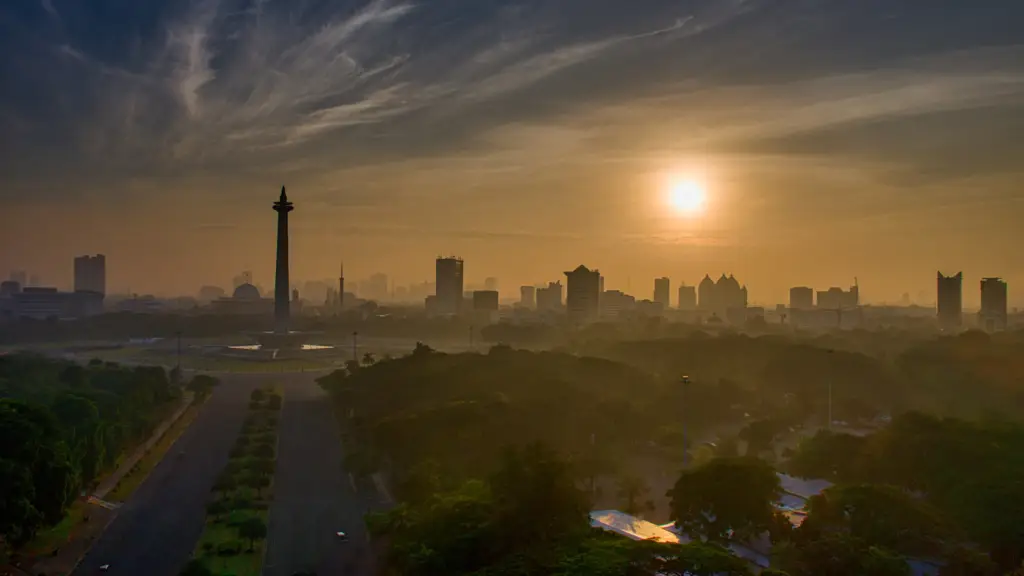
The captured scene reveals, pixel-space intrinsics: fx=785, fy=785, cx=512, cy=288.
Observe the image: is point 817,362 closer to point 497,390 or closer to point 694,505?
point 497,390

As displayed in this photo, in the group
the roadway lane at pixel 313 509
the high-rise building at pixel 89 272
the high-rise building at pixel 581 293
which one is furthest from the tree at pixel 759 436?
the high-rise building at pixel 89 272

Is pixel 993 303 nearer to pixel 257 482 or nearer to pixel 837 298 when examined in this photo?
pixel 837 298

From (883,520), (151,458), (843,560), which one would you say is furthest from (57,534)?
(883,520)

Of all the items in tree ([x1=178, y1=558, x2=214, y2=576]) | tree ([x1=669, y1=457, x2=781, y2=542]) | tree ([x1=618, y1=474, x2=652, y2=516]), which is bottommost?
tree ([x1=618, y1=474, x2=652, y2=516])

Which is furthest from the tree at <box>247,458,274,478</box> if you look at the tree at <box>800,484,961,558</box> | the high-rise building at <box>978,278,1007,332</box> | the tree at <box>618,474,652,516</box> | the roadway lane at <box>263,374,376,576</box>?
the high-rise building at <box>978,278,1007,332</box>

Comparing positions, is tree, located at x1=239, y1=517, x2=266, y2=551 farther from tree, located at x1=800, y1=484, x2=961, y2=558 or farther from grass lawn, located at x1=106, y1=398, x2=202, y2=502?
tree, located at x1=800, y1=484, x2=961, y2=558

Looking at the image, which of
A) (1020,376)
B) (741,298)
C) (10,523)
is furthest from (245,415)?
(741,298)

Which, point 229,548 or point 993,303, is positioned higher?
point 993,303

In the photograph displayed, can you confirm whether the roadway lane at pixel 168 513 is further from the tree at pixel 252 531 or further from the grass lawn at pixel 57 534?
the tree at pixel 252 531
